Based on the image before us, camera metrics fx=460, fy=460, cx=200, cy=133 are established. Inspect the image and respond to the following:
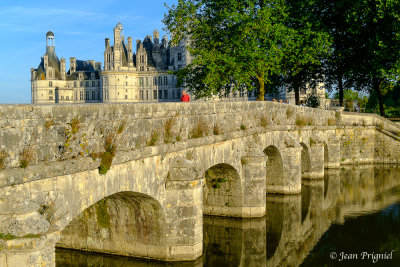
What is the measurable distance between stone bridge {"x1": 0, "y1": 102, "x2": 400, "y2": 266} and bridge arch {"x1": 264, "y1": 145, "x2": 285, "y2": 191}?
42 millimetres

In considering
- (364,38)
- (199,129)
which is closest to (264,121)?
(199,129)

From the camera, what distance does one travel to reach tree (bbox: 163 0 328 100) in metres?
25.8

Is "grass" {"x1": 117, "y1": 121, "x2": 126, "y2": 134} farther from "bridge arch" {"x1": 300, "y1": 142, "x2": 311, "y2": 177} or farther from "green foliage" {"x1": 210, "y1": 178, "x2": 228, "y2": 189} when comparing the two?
"bridge arch" {"x1": 300, "y1": 142, "x2": 311, "y2": 177}

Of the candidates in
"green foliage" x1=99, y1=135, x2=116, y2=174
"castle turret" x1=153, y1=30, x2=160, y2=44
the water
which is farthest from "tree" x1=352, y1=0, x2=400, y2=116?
"castle turret" x1=153, y1=30, x2=160, y2=44

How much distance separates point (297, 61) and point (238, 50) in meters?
6.02

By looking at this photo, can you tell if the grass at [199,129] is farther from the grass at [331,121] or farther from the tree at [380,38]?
the tree at [380,38]

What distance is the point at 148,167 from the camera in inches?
373

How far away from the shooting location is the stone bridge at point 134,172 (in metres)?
6.11

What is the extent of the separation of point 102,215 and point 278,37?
60.3 ft

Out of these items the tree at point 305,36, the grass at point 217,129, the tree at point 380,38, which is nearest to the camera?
the grass at point 217,129

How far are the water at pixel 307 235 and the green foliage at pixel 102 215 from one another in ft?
2.64

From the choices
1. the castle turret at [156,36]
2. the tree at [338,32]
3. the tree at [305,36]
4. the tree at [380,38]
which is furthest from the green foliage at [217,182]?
the castle turret at [156,36]

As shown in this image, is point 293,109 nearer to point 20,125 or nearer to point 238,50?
point 238,50

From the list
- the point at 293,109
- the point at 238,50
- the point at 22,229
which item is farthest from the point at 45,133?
the point at 238,50
